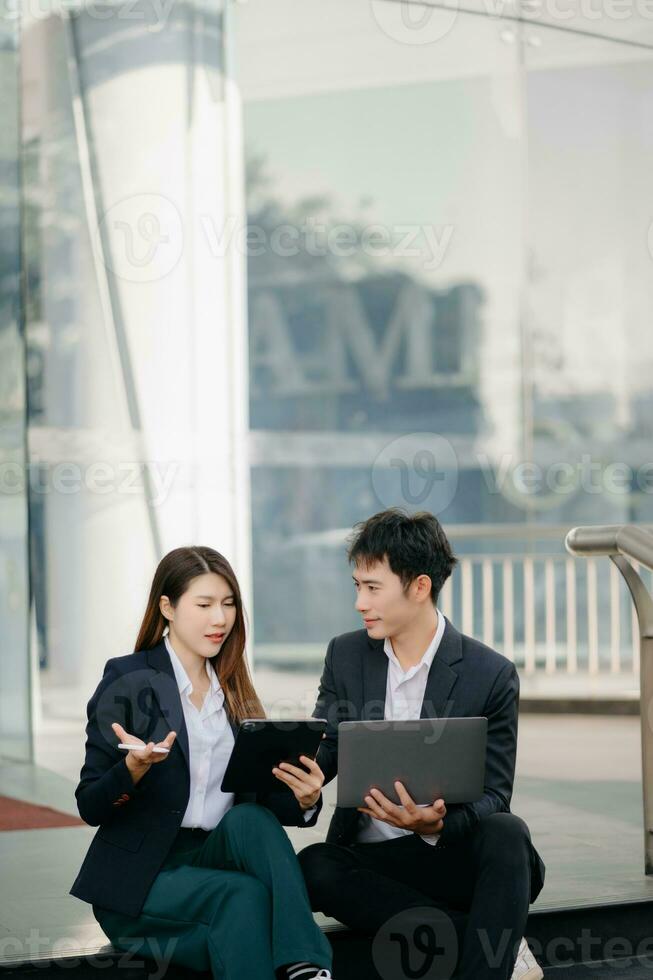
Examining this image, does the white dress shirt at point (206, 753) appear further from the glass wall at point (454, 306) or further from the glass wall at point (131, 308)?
the glass wall at point (454, 306)

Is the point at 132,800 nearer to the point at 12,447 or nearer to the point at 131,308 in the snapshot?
the point at 12,447

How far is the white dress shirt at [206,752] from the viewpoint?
230 centimetres

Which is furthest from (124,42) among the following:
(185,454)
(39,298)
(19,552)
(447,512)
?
(447,512)

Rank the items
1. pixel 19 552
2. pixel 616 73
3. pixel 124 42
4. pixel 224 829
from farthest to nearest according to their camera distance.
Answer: pixel 616 73 → pixel 124 42 → pixel 19 552 → pixel 224 829

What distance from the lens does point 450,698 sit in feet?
7.85

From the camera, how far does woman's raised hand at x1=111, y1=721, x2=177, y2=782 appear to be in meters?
2.08

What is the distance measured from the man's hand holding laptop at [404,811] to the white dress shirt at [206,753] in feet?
0.50

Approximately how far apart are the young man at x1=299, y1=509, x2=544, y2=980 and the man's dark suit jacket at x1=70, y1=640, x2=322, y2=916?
0.61 ft

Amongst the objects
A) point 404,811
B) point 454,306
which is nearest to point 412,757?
point 404,811

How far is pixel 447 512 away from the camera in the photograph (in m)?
6.51

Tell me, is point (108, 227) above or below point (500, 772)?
above

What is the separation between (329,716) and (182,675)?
29cm

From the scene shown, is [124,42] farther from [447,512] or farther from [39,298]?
[447,512]

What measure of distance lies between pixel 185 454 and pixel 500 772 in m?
3.33
